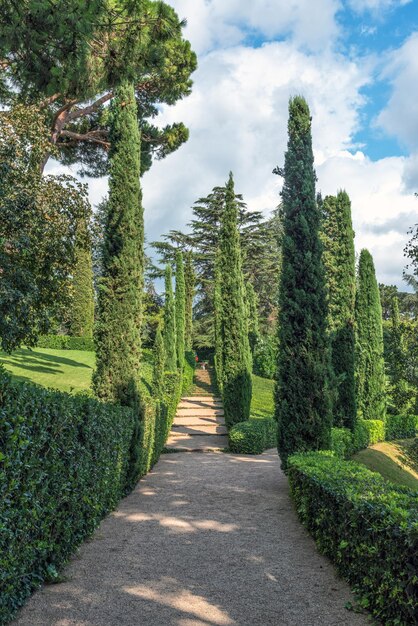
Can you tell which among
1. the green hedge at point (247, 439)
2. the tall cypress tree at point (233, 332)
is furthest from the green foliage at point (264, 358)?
the green hedge at point (247, 439)

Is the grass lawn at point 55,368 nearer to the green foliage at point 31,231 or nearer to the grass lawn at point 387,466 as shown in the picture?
the green foliage at point 31,231

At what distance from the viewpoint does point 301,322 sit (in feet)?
30.0

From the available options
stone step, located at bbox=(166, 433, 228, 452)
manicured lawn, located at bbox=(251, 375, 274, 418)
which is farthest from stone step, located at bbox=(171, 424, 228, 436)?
manicured lawn, located at bbox=(251, 375, 274, 418)

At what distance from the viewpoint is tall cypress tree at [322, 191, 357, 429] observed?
601 inches

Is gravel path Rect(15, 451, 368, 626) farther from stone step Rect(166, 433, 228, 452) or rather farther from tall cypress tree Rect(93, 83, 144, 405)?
stone step Rect(166, 433, 228, 452)

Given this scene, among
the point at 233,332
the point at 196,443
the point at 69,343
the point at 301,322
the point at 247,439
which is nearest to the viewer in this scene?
the point at 301,322

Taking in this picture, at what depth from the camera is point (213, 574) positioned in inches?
179

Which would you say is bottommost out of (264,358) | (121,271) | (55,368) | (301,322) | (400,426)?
(400,426)

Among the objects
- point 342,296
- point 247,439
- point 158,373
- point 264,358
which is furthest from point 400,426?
point 264,358

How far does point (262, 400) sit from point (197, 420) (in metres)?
5.55

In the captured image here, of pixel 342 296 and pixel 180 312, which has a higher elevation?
pixel 180 312

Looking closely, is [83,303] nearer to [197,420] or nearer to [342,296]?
[197,420]

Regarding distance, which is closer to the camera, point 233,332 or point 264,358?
point 233,332

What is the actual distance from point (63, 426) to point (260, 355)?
92.1 ft
